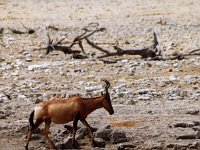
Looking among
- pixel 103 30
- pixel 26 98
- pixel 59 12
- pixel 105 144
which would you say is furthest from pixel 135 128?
pixel 59 12

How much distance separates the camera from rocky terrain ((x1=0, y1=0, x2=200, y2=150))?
964 centimetres

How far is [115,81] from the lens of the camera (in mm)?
14680

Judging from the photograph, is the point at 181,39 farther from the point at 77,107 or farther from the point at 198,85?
the point at 77,107

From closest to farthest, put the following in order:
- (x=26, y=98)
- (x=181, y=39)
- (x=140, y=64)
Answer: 1. (x=26, y=98)
2. (x=140, y=64)
3. (x=181, y=39)

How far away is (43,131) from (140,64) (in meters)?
7.02

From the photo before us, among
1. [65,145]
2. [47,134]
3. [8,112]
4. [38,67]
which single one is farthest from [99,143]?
[38,67]

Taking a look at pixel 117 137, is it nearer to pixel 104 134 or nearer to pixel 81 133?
pixel 104 134

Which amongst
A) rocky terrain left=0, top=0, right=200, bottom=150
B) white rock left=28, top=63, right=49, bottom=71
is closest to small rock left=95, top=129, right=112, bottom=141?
rocky terrain left=0, top=0, right=200, bottom=150

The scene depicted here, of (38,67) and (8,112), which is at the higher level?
(38,67)

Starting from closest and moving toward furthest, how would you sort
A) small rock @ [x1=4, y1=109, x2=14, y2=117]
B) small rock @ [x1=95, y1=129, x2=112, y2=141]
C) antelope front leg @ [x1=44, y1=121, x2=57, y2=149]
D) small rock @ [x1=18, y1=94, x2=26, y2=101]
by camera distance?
antelope front leg @ [x1=44, y1=121, x2=57, y2=149] → small rock @ [x1=95, y1=129, x2=112, y2=141] → small rock @ [x1=4, y1=109, x2=14, y2=117] → small rock @ [x1=18, y1=94, x2=26, y2=101]

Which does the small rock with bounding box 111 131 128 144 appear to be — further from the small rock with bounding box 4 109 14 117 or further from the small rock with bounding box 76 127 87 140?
the small rock with bounding box 4 109 14 117

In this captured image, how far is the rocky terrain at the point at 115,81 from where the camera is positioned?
31.6 ft

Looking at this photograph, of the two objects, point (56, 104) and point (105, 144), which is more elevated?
point (56, 104)

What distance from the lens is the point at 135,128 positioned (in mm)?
10219
